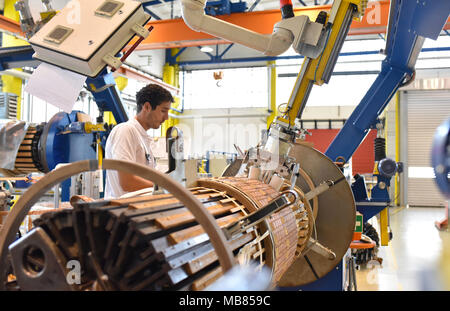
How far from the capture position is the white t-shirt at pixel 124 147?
220cm

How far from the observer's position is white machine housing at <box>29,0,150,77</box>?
144cm

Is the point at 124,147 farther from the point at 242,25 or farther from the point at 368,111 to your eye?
the point at 242,25

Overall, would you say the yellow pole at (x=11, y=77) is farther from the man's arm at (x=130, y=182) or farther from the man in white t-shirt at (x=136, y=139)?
the man's arm at (x=130, y=182)

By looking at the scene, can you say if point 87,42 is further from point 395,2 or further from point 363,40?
point 363,40

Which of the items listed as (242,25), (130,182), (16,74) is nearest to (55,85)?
(130,182)

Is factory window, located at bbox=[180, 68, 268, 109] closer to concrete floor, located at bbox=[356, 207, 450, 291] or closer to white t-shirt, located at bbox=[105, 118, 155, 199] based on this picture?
concrete floor, located at bbox=[356, 207, 450, 291]

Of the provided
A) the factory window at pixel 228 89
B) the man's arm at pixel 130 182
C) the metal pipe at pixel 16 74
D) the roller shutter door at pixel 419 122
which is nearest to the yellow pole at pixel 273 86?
the factory window at pixel 228 89

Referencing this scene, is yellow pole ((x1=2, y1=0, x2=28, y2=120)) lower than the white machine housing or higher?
higher

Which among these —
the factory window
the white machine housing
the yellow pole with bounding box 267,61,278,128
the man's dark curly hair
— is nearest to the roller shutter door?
the yellow pole with bounding box 267,61,278,128

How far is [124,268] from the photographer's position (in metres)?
0.82

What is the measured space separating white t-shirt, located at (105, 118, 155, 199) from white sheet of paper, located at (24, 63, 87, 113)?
0.65 metres

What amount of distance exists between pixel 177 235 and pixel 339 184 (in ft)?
6.18

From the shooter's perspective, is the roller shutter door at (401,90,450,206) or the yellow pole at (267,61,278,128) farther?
the yellow pole at (267,61,278,128)

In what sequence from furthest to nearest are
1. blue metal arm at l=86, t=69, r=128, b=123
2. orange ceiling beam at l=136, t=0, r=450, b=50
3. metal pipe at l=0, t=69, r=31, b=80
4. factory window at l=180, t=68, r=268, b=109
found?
factory window at l=180, t=68, r=268, b=109
metal pipe at l=0, t=69, r=31, b=80
orange ceiling beam at l=136, t=0, r=450, b=50
blue metal arm at l=86, t=69, r=128, b=123
